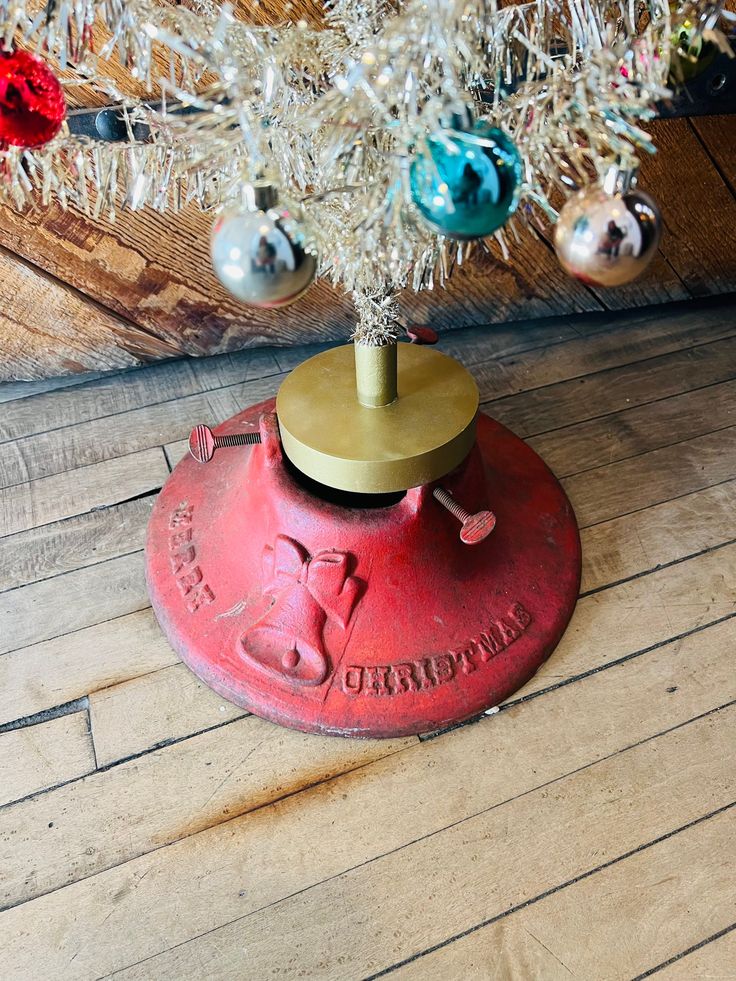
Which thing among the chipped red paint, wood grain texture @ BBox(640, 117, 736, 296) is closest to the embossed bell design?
the chipped red paint

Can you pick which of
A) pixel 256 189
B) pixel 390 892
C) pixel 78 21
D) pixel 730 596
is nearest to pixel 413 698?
pixel 390 892

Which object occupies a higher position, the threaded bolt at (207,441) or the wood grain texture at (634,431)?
the threaded bolt at (207,441)

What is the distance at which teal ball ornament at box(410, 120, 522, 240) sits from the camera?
48cm

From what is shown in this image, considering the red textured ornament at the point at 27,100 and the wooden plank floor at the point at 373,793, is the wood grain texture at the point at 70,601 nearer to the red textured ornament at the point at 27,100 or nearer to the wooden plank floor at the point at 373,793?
the wooden plank floor at the point at 373,793

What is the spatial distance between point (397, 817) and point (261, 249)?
0.61 meters

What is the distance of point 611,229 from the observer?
1.67 feet

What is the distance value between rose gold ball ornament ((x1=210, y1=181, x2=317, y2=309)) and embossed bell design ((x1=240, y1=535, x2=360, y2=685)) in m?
0.41

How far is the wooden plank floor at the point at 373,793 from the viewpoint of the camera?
2.46 feet

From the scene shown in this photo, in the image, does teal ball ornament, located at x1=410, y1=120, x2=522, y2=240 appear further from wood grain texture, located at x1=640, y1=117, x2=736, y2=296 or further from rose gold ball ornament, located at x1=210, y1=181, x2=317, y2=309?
wood grain texture, located at x1=640, y1=117, x2=736, y2=296

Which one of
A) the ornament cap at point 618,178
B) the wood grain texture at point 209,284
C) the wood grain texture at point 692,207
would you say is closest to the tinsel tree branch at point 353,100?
the ornament cap at point 618,178

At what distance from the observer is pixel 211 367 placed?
1393mm

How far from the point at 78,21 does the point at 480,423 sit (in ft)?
2.57

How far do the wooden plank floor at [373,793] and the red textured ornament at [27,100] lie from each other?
621 mm

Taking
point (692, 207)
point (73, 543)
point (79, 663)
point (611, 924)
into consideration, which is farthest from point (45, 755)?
point (692, 207)
